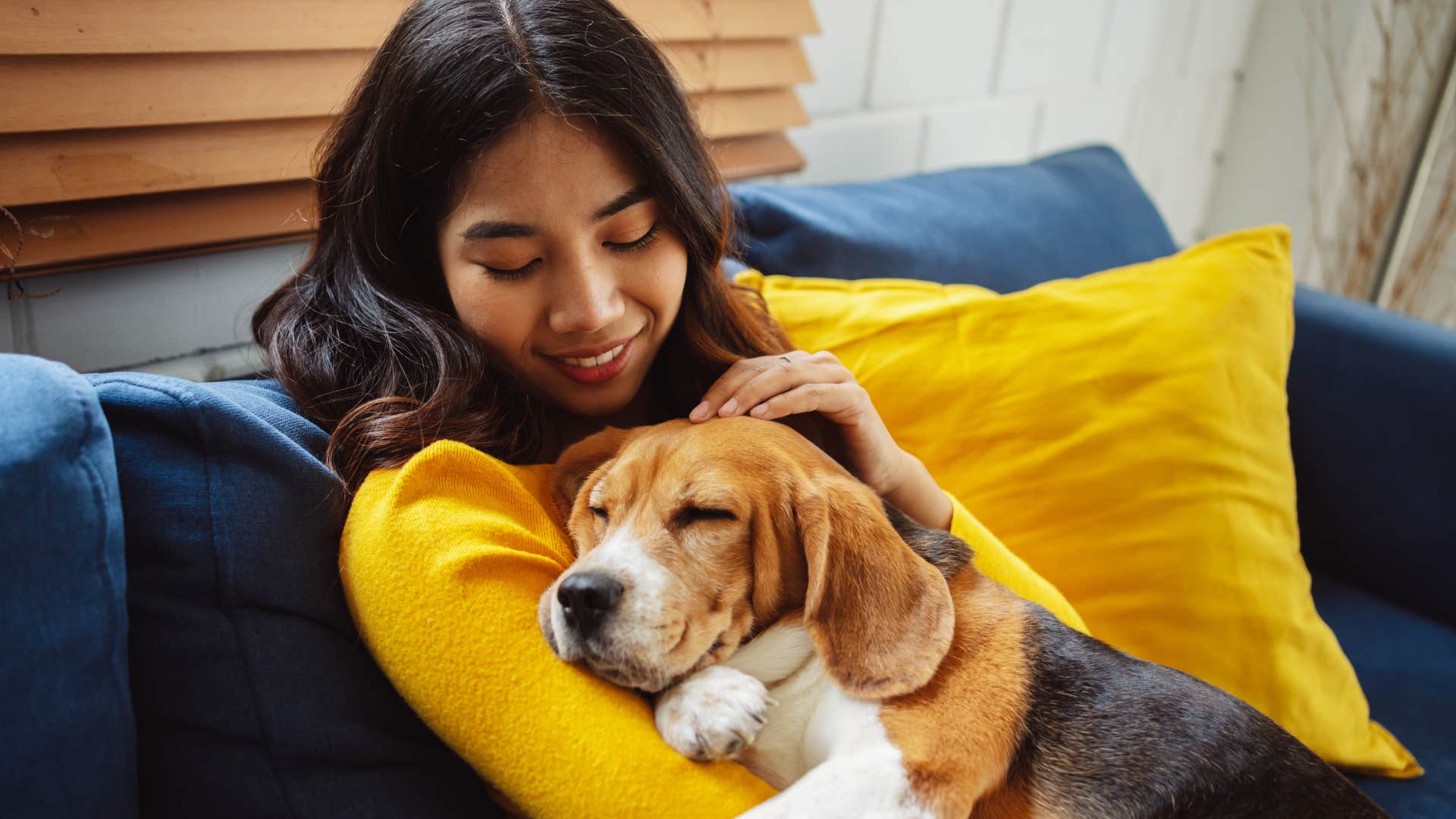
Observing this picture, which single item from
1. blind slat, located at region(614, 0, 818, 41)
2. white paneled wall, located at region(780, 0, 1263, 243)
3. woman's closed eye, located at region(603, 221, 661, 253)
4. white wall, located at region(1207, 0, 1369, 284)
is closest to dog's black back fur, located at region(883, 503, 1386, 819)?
woman's closed eye, located at region(603, 221, 661, 253)

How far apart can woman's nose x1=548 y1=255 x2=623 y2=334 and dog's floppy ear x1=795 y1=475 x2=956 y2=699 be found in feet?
1.08

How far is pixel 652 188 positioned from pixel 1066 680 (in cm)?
71

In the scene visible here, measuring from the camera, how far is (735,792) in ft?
2.79

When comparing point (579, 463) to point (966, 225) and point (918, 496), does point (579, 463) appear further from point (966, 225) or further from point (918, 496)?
point (966, 225)

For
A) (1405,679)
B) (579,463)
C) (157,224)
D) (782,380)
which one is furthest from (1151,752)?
(157,224)

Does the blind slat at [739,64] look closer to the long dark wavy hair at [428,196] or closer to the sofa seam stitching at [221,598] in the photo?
the long dark wavy hair at [428,196]

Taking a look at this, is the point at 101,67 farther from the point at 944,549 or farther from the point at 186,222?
the point at 944,549

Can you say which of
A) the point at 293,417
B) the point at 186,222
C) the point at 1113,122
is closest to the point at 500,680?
the point at 293,417

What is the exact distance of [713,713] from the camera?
2.80 feet

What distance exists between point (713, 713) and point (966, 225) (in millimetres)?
1418

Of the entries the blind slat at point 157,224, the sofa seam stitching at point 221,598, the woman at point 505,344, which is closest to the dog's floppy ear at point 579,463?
the woman at point 505,344

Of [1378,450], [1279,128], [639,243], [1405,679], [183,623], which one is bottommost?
[1405,679]

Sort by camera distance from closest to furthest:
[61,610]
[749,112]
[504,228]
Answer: [61,610], [504,228], [749,112]

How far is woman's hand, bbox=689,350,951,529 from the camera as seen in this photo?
1.12 meters
